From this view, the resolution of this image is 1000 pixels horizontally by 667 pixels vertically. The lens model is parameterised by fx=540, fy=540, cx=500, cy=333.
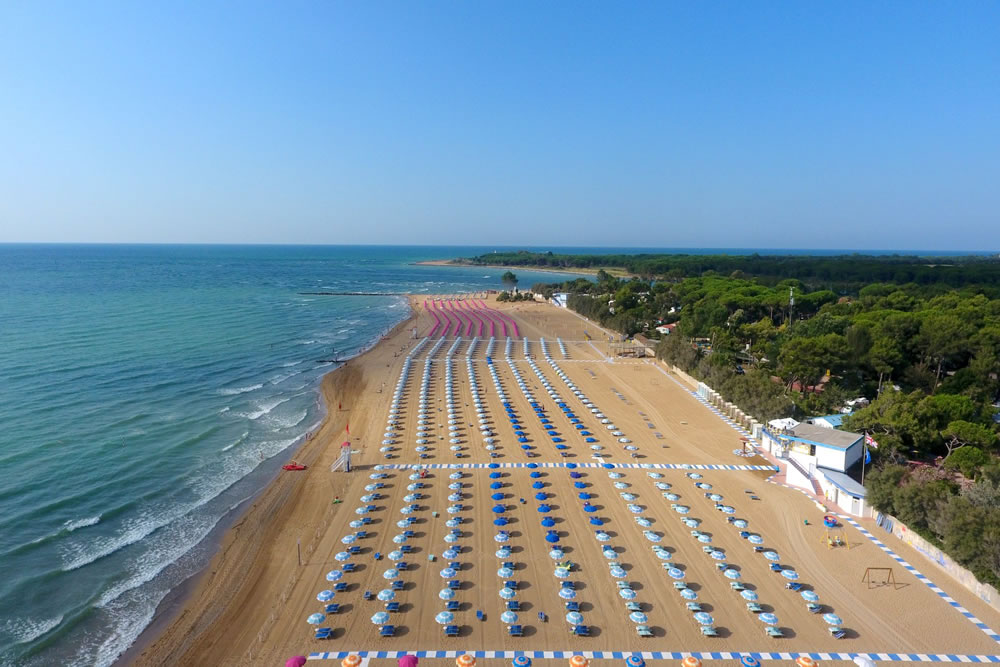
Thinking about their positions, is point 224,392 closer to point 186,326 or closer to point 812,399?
point 186,326

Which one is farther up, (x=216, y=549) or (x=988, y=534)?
(x=988, y=534)

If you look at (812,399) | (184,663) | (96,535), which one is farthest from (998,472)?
(96,535)

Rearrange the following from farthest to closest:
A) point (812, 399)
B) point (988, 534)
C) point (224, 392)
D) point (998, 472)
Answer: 1. point (224, 392)
2. point (812, 399)
3. point (998, 472)
4. point (988, 534)

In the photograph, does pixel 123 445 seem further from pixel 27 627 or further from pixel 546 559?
pixel 546 559

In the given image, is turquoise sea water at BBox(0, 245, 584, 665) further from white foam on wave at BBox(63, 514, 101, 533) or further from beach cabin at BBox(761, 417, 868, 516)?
beach cabin at BBox(761, 417, 868, 516)

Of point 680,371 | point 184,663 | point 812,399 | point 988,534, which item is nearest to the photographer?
point 184,663

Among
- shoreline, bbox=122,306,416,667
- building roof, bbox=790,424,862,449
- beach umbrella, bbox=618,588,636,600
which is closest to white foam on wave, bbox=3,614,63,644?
shoreline, bbox=122,306,416,667

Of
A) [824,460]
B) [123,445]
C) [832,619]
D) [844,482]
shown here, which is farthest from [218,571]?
[824,460]
